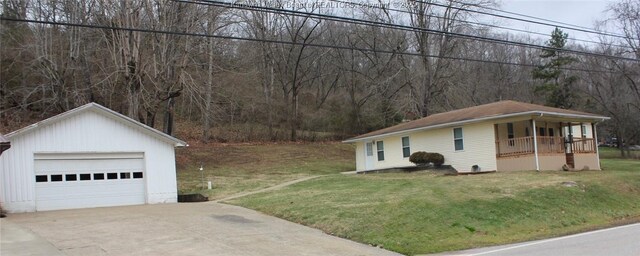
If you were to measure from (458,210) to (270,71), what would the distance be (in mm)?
40754

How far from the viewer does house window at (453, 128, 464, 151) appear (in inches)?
1126

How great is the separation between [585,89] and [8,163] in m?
58.0

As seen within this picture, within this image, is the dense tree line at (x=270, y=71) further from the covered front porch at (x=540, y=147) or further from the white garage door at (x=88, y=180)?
the white garage door at (x=88, y=180)

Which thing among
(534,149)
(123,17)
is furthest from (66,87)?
(534,149)

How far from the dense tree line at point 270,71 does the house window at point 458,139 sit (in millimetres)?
5486

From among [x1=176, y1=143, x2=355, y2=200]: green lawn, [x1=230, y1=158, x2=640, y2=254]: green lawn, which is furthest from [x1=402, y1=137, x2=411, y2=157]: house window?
[x1=230, y1=158, x2=640, y2=254]: green lawn

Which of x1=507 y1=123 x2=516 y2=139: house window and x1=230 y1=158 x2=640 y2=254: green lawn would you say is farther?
x1=507 y1=123 x2=516 y2=139: house window

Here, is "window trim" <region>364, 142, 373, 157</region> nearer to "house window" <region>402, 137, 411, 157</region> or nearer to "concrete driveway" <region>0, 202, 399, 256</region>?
"house window" <region>402, 137, 411, 157</region>

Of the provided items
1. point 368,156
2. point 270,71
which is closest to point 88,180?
point 368,156

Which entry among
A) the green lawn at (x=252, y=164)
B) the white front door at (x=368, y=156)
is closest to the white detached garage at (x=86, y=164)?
the green lawn at (x=252, y=164)

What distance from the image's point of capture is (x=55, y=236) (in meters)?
12.6

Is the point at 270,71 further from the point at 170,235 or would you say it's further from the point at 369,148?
the point at 170,235

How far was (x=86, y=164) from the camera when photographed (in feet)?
68.3

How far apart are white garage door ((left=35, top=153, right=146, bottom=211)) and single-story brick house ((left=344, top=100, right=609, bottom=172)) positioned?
15.7 metres
